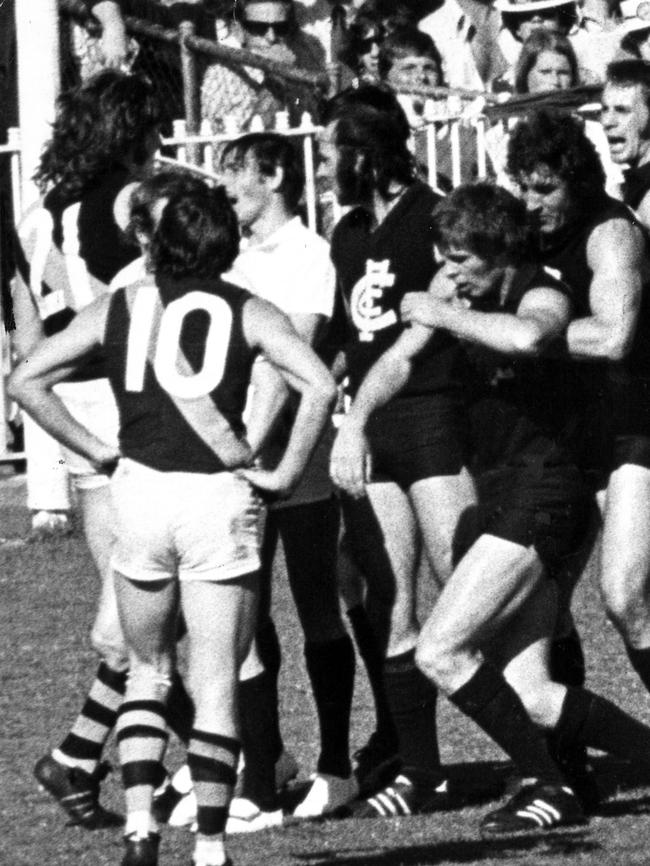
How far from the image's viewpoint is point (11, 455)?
11477 millimetres

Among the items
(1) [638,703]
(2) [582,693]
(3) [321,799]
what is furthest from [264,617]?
(1) [638,703]

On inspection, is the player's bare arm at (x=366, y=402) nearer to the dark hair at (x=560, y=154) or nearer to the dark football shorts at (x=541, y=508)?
the dark football shorts at (x=541, y=508)

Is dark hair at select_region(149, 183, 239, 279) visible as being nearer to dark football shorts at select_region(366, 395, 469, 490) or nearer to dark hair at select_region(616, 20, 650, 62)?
dark football shorts at select_region(366, 395, 469, 490)

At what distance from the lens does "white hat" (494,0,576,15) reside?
1125 centimetres

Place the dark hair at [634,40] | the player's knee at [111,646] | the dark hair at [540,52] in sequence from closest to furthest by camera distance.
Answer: the player's knee at [111,646]
the dark hair at [540,52]
the dark hair at [634,40]

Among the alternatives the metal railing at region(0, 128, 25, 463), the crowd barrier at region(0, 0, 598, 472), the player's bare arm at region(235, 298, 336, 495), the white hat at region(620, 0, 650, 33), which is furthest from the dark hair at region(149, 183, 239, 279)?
the metal railing at region(0, 128, 25, 463)

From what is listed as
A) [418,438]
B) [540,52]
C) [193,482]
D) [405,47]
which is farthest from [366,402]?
[405,47]

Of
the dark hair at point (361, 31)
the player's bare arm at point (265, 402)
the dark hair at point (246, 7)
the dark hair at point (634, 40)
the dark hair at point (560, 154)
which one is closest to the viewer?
the player's bare arm at point (265, 402)

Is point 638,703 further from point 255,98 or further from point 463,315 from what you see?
point 255,98

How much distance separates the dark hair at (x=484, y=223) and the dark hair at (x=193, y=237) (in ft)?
2.25

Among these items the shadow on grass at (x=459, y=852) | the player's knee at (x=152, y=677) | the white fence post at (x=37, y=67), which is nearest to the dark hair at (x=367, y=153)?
the player's knee at (x=152, y=677)

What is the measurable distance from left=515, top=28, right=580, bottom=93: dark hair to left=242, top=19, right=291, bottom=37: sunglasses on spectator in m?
2.19

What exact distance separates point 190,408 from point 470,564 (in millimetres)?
984

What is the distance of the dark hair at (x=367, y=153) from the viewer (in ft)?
20.8
